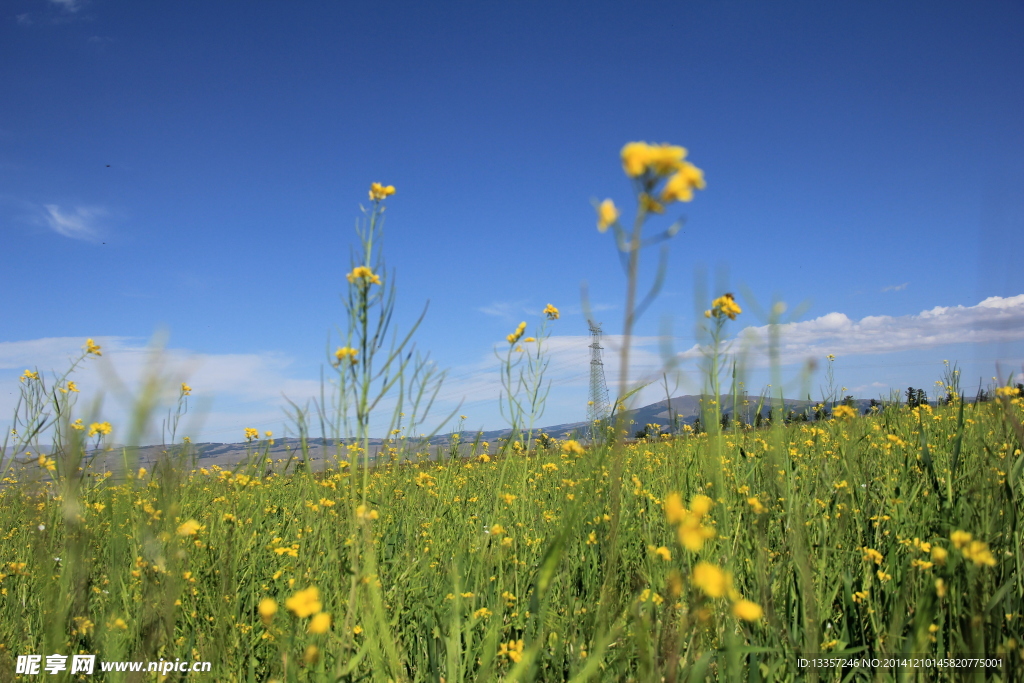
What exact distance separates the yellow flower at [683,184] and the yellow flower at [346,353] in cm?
89

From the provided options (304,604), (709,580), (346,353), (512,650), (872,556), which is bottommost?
(512,650)

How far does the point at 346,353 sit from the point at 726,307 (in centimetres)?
106

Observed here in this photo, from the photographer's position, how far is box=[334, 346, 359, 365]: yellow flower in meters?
1.36

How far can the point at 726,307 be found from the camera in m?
1.54

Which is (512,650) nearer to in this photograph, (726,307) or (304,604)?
(304,604)

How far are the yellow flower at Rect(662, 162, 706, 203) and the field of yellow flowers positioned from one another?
417mm

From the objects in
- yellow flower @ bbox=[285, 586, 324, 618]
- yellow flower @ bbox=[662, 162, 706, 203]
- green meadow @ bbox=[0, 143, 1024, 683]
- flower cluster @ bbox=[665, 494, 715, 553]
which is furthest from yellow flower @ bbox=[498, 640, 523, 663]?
yellow flower @ bbox=[662, 162, 706, 203]

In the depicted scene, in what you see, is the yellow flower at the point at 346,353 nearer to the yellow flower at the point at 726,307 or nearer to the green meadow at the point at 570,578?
the green meadow at the point at 570,578

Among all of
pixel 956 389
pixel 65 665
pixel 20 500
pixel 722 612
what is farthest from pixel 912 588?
pixel 20 500

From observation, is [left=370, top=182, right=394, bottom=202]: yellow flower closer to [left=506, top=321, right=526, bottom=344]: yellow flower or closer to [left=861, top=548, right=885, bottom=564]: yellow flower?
[left=506, top=321, right=526, bottom=344]: yellow flower

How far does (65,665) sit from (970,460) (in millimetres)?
3957

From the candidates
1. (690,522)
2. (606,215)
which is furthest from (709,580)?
(606,215)

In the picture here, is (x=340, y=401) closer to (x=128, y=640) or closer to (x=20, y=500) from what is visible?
(x=128, y=640)

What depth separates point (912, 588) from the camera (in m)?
1.62
